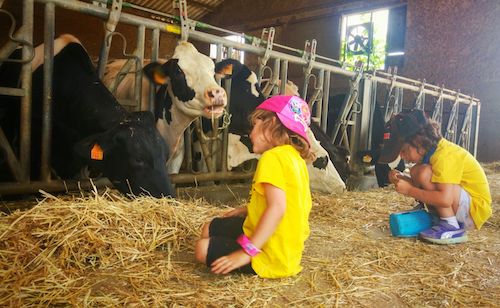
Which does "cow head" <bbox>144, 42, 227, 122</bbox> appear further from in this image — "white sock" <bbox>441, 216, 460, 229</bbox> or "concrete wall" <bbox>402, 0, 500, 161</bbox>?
"concrete wall" <bbox>402, 0, 500, 161</bbox>

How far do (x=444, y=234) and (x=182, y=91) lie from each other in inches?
101

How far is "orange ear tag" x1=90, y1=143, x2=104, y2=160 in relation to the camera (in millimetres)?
2742

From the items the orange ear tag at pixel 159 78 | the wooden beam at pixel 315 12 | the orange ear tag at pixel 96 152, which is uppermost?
the wooden beam at pixel 315 12

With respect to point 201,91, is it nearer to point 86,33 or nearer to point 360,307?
point 360,307

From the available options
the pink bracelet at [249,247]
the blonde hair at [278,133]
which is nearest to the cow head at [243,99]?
the blonde hair at [278,133]

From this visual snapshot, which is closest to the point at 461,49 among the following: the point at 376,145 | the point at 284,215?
the point at 376,145

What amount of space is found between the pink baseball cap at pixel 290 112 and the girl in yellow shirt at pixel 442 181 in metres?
1.32

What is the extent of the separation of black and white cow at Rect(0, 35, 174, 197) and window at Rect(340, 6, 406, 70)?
30.1ft

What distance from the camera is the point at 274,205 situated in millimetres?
1724

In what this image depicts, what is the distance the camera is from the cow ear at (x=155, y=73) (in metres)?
3.80

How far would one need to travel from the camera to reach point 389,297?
1798 millimetres

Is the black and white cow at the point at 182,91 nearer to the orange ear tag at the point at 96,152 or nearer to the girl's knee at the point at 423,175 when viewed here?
the orange ear tag at the point at 96,152

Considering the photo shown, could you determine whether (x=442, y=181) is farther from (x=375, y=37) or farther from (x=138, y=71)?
(x=375, y=37)

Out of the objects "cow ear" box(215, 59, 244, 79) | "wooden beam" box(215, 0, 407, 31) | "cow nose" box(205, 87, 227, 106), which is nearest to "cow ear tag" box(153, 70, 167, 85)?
"cow nose" box(205, 87, 227, 106)
